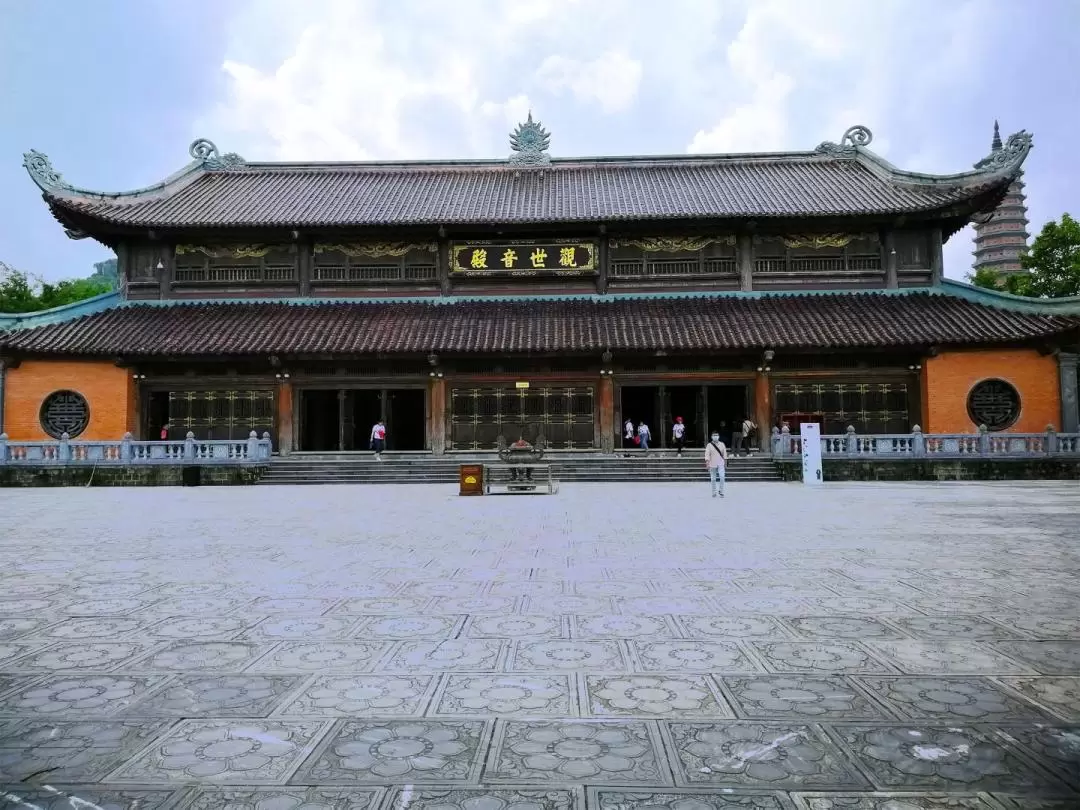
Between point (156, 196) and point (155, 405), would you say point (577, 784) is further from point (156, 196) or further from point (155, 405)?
point (156, 196)

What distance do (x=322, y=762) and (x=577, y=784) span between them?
87 centimetres

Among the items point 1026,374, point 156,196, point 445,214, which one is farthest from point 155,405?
point 1026,374

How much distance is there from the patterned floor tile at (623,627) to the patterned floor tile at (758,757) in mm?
1314

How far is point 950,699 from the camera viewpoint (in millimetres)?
3016

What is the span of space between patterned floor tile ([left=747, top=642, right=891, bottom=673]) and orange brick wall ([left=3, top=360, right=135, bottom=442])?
2233cm

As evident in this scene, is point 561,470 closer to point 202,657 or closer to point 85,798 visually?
point 202,657

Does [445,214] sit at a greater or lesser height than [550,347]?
greater

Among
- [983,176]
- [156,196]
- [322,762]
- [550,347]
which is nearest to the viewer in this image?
[322,762]

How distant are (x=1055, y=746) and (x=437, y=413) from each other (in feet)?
65.6

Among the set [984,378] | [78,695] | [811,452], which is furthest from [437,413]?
[78,695]

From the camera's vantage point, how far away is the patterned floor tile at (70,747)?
2.40m

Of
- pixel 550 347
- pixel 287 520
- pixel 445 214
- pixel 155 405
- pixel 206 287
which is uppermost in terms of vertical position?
pixel 445 214

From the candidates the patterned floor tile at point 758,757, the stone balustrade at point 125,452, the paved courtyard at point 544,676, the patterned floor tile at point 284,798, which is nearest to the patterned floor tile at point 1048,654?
the paved courtyard at point 544,676

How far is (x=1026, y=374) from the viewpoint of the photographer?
68.3 feet
